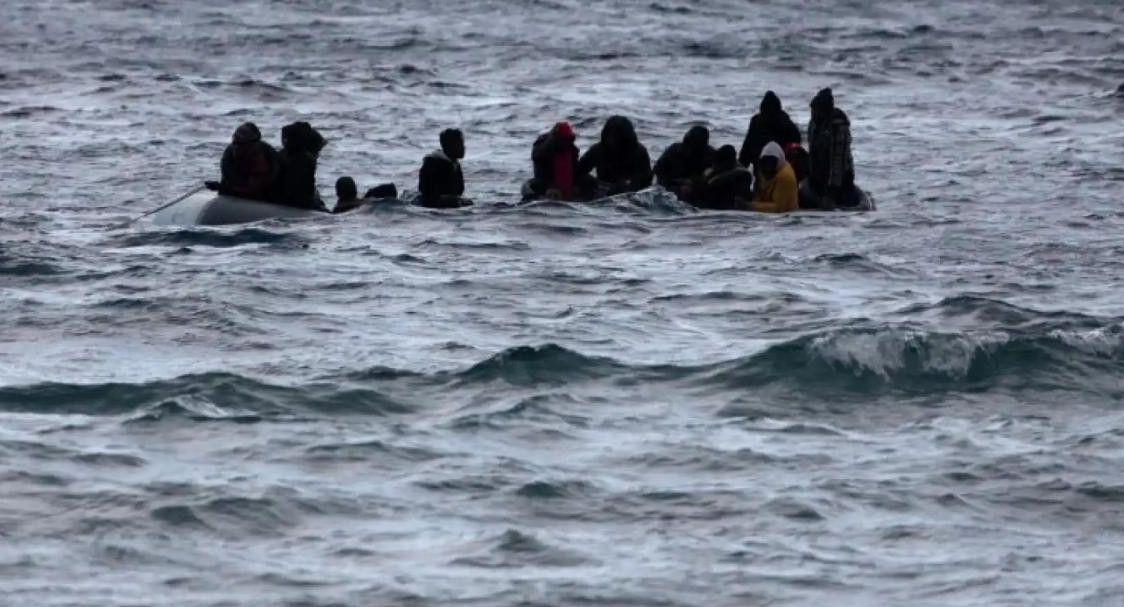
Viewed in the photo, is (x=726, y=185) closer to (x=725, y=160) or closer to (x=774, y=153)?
(x=725, y=160)

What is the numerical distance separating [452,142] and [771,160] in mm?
3030

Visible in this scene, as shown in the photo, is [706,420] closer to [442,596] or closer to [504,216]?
[442,596]

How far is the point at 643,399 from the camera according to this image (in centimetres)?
1360

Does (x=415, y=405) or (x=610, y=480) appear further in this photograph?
(x=415, y=405)

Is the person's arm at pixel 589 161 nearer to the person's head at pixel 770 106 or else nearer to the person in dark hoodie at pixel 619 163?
the person in dark hoodie at pixel 619 163

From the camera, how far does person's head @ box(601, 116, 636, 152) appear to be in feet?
70.2

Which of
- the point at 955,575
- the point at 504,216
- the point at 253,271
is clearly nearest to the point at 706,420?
the point at 955,575

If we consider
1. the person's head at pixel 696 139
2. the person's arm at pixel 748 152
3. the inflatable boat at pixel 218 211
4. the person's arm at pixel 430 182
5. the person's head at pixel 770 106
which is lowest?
the inflatable boat at pixel 218 211

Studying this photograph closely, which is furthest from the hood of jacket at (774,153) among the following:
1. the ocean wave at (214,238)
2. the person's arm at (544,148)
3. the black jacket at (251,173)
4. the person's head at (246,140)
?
the person's head at (246,140)

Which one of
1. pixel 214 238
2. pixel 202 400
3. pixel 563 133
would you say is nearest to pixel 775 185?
pixel 563 133

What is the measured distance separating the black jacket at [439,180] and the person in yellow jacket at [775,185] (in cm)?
288

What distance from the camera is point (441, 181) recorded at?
2122 centimetres

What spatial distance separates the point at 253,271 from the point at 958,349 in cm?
604

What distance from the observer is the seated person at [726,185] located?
2122 centimetres
